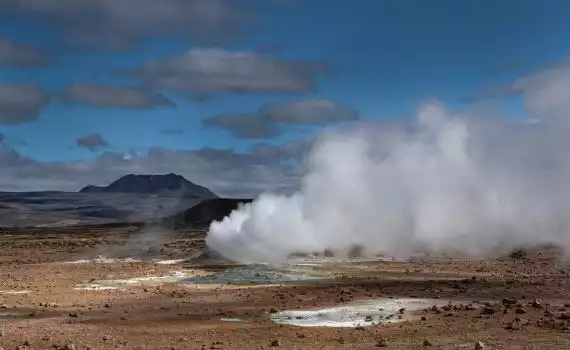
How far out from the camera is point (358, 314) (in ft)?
74.7

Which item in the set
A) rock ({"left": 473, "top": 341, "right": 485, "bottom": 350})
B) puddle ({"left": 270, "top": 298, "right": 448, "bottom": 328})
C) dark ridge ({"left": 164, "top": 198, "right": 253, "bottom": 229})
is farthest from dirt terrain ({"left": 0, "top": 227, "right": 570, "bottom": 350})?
dark ridge ({"left": 164, "top": 198, "right": 253, "bottom": 229})

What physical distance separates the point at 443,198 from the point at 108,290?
37.7 metres

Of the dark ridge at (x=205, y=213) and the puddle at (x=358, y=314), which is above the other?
the dark ridge at (x=205, y=213)

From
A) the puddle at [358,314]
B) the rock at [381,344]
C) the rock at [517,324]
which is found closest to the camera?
the rock at [381,344]

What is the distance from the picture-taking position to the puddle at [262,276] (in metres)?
33.9

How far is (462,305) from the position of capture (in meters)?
24.0

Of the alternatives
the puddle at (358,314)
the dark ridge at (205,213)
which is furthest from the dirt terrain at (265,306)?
the dark ridge at (205,213)

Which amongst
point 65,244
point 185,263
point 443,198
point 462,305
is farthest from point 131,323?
point 65,244

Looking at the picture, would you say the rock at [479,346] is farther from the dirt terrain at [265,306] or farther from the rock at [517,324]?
the rock at [517,324]

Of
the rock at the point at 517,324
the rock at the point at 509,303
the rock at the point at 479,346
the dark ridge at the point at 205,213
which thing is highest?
the dark ridge at the point at 205,213

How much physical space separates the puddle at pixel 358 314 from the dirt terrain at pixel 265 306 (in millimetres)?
505

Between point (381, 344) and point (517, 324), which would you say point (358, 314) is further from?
point (381, 344)

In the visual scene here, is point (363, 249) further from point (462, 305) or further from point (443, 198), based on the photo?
point (462, 305)

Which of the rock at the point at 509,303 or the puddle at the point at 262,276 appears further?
the puddle at the point at 262,276
